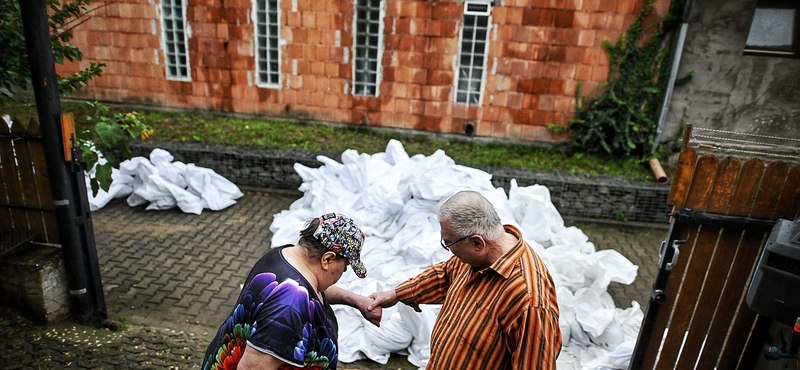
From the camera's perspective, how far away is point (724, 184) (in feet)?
8.83

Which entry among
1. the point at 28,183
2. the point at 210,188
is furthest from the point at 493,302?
the point at 210,188

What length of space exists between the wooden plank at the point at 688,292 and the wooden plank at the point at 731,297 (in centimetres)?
15

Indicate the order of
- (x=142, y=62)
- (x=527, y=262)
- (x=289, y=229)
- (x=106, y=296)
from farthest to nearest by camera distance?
(x=142, y=62) < (x=289, y=229) < (x=106, y=296) < (x=527, y=262)

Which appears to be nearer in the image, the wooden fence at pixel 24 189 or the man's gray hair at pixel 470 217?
the man's gray hair at pixel 470 217

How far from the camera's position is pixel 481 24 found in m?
8.44

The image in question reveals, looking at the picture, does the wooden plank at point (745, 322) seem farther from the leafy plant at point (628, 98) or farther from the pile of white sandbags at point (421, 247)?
the leafy plant at point (628, 98)

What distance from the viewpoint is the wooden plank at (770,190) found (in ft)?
8.63

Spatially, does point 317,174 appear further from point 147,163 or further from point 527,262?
point 527,262

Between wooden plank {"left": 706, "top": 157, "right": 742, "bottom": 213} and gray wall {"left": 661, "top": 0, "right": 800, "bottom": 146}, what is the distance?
6.19m

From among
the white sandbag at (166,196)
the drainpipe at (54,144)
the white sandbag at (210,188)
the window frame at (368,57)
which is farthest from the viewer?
the window frame at (368,57)

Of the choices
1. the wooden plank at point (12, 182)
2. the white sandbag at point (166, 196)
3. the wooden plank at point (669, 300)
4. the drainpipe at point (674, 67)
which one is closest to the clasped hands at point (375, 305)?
the wooden plank at point (669, 300)

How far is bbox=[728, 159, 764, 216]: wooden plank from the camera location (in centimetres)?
263

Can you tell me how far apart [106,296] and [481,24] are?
7081 mm

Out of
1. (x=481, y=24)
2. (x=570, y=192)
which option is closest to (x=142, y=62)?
(x=481, y=24)
